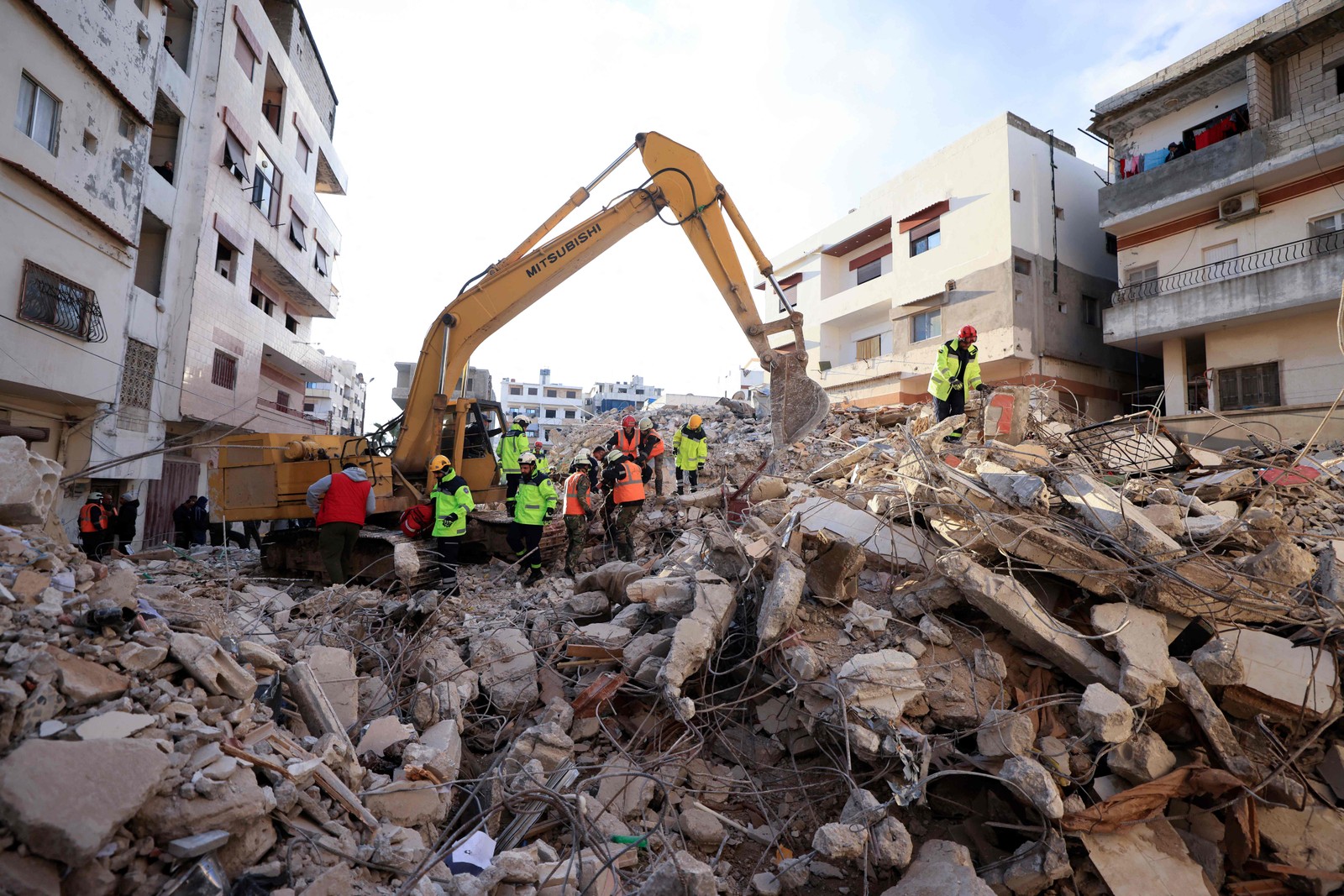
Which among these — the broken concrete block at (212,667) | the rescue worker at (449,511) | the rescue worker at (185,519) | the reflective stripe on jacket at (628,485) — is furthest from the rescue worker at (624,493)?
the rescue worker at (185,519)

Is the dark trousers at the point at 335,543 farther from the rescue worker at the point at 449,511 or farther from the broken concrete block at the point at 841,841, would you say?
the broken concrete block at the point at 841,841

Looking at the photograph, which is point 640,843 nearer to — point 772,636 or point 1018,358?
point 772,636

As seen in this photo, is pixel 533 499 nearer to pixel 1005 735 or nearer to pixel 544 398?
pixel 1005 735

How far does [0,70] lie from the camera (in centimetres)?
837

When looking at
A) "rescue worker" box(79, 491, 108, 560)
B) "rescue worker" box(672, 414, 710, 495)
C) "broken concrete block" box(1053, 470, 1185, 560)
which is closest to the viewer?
"broken concrete block" box(1053, 470, 1185, 560)

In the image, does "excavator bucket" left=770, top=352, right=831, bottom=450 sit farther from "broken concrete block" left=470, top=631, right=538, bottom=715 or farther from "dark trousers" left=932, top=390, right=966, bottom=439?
"broken concrete block" left=470, top=631, right=538, bottom=715

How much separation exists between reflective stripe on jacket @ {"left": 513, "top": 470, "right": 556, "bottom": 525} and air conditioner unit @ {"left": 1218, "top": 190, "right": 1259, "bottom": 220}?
1648 centimetres

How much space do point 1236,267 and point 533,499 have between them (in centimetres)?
1650

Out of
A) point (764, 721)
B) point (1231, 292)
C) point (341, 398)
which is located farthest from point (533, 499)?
point (341, 398)

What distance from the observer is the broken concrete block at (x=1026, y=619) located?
3566mm

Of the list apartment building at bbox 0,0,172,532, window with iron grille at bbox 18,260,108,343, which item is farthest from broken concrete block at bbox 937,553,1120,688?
window with iron grille at bbox 18,260,108,343

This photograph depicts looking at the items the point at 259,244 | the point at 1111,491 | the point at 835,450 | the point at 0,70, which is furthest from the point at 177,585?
the point at 259,244

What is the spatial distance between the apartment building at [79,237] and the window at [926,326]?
761 inches

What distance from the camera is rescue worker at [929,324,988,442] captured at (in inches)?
288
